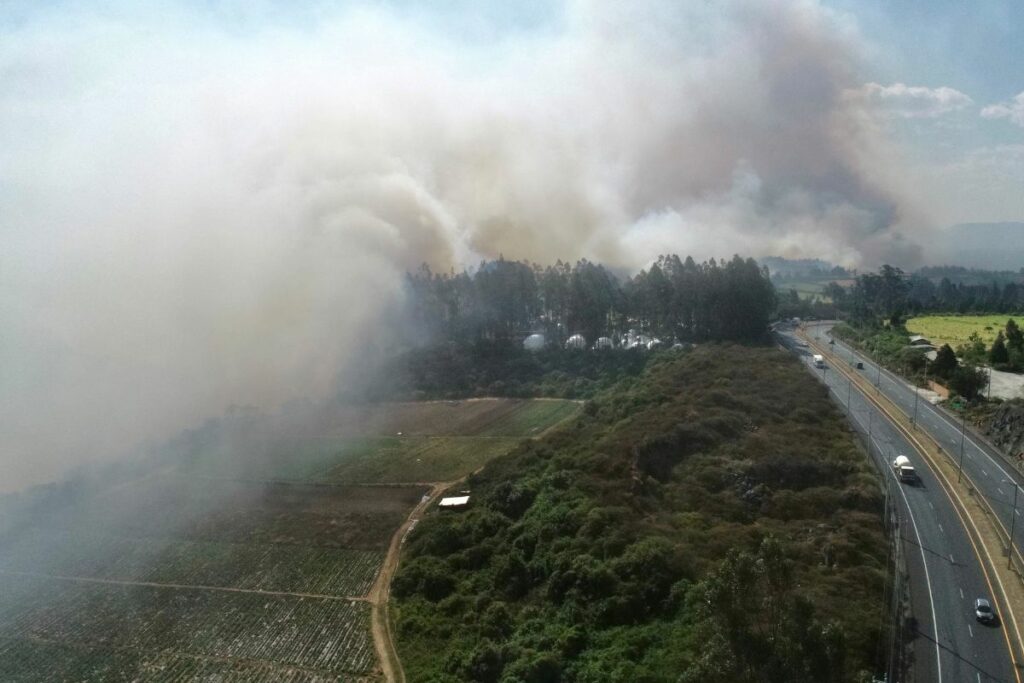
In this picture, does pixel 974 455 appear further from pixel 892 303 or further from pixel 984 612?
pixel 892 303

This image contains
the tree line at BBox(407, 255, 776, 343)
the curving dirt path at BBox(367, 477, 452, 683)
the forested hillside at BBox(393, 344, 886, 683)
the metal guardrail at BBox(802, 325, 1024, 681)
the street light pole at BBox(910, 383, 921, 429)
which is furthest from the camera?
the tree line at BBox(407, 255, 776, 343)

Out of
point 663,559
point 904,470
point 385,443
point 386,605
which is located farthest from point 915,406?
point 386,605

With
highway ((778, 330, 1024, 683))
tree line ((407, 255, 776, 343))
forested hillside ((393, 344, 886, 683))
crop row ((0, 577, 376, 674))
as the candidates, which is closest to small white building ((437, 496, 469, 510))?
forested hillside ((393, 344, 886, 683))

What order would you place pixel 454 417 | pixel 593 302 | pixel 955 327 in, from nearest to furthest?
1. pixel 454 417
2. pixel 593 302
3. pixel 955 327

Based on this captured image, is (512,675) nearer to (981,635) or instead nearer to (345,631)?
(345,631)

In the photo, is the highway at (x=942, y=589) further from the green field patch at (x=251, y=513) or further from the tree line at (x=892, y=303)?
the tree line at (x=892, y=303)

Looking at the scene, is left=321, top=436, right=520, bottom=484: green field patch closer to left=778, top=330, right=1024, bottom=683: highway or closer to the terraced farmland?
the terraced farmland
